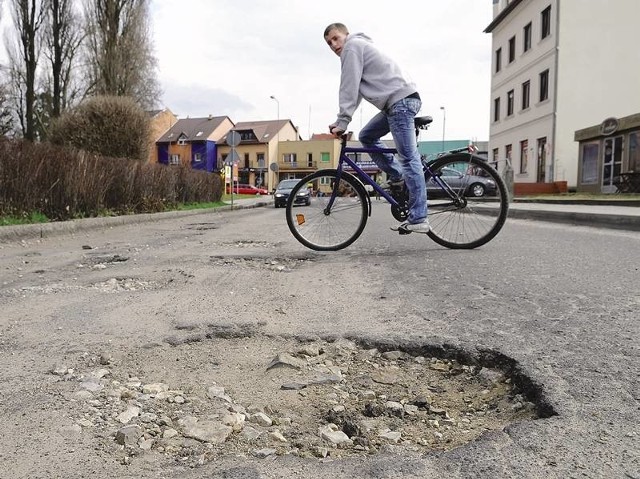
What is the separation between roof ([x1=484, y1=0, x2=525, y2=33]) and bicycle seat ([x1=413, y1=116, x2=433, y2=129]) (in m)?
27.0

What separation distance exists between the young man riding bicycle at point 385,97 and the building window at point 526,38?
85.8ft

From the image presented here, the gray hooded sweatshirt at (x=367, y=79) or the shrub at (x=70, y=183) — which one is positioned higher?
the gray hooded sweatshirt at (x=367, y=79)

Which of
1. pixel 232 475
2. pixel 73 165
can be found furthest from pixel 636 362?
pixel 73 165

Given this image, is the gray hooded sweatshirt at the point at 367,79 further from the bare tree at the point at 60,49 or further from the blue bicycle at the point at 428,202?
the bare tree at the point at 60,49

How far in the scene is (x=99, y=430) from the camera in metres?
1.48

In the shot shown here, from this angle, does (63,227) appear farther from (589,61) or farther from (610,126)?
(589,61)

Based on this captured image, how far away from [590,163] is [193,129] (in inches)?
2281

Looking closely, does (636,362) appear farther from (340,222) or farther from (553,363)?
(340,222)

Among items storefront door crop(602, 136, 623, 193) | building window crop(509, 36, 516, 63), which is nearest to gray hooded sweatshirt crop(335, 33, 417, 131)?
storefront door crop(602, 136, 623, 193)

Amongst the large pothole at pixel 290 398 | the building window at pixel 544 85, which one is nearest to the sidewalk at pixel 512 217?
the large pothole at pixel 290 398

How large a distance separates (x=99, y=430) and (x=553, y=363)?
1544mm

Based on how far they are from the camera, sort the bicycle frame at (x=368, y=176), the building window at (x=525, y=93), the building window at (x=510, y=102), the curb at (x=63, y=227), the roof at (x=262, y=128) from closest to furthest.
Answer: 1. the bicycle frame at (x=368, y=176)
2. the curb at (x=63, y=227)
3. the building window at (x=525, y=93)
4. the building window at (x=510, y=102)
5. the roof at (x=262, y=128)

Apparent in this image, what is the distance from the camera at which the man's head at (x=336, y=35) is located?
4.48 meters

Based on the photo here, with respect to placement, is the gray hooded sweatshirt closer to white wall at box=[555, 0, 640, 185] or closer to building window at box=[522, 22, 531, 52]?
white wall at box=[555, 0, 640, 185]
